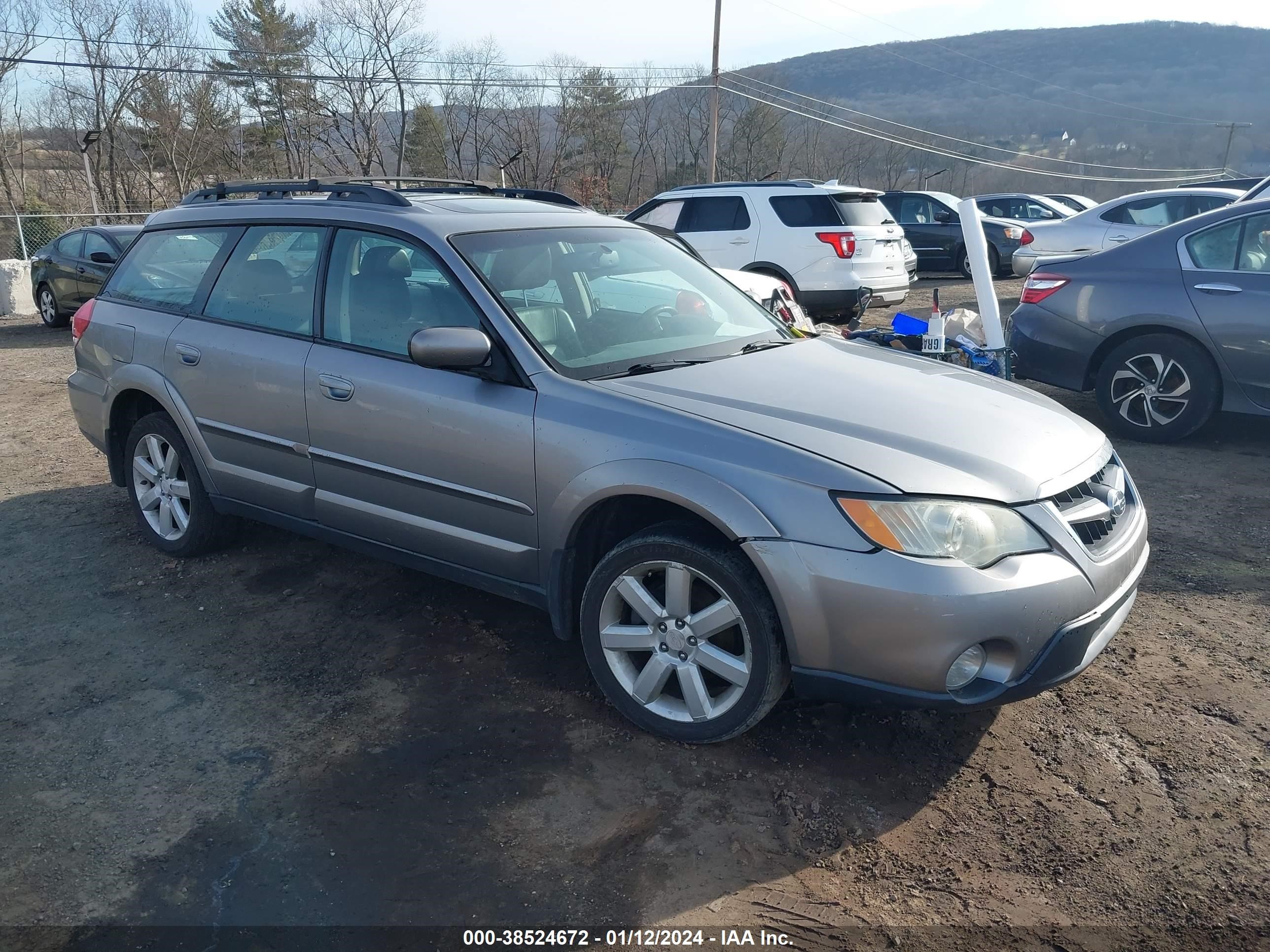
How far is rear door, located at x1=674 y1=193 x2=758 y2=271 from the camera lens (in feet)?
38.6

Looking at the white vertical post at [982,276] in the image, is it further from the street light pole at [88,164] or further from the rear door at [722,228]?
the street light pole at [88,164]

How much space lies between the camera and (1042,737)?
3.30 meters

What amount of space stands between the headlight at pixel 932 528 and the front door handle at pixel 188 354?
3163mm

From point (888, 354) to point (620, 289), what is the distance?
3.90 feet

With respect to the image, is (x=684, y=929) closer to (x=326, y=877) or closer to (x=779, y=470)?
(x=326, y=877)

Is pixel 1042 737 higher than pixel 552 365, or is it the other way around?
pixel 552 365

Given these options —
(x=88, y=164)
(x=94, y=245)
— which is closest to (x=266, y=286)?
(x=94, y=245)

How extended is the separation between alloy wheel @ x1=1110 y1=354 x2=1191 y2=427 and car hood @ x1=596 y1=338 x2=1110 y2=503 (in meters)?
3.18

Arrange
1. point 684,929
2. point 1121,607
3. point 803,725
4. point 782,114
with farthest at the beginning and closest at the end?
1. point 782,114
2. point 803,725
3. point 1121,607
4. point 684,929

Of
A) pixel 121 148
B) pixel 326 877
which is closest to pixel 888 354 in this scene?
pixel 326 877

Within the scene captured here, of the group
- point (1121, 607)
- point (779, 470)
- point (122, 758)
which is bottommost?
point (122, 758)

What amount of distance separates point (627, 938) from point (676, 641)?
3.18 ft

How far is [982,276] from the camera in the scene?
24.4ft

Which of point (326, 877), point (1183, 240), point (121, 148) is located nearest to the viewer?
point (326, 877)
